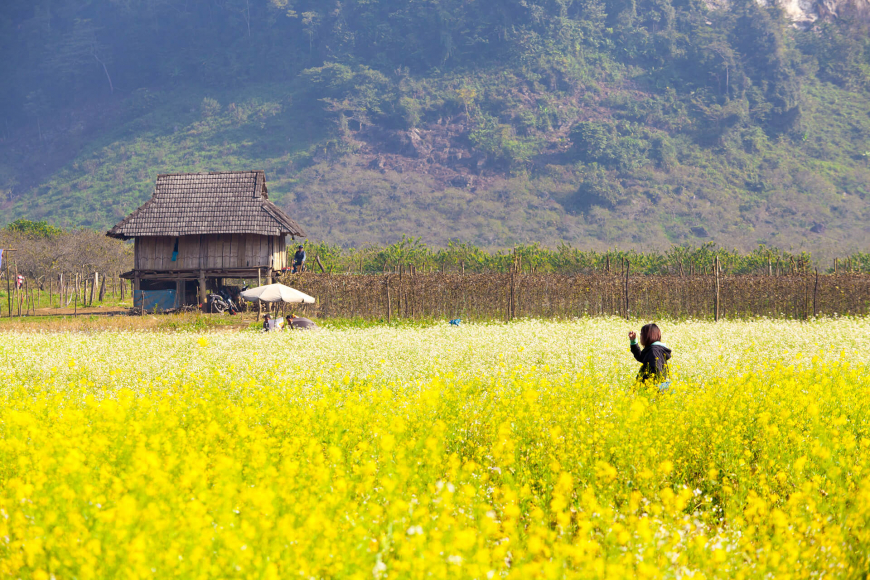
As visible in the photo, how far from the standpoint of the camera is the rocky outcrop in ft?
542

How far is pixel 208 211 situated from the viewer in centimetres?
3597

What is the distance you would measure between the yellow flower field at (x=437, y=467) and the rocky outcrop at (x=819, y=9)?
592ft

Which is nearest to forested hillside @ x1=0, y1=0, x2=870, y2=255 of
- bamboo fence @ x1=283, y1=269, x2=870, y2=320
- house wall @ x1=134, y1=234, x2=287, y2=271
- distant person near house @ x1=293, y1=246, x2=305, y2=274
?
house wall @ x1=134, y1=234, x2=287, y2=271

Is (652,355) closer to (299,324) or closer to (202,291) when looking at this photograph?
(299,324)

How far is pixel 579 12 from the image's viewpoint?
176 m

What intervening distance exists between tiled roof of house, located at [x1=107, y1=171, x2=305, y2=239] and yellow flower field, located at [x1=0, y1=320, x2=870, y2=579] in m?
22.2

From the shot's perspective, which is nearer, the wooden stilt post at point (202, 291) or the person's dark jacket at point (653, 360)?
the person's dark jacket at point (653, 360)

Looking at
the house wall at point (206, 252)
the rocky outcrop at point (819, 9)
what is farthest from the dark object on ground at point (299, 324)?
the rocky outcrop at point (819, 9)

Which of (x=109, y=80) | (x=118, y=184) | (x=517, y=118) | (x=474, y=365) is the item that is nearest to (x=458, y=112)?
(x=517, y=118)

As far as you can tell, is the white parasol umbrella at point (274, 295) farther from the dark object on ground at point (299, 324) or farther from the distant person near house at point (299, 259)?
the distant person near house at point (299, 259)

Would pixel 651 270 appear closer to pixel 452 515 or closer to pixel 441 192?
pixel 452 515

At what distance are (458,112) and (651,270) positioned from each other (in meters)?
106

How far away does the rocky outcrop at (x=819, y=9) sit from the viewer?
542ft

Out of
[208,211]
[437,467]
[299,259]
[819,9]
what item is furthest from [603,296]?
[819,9]
